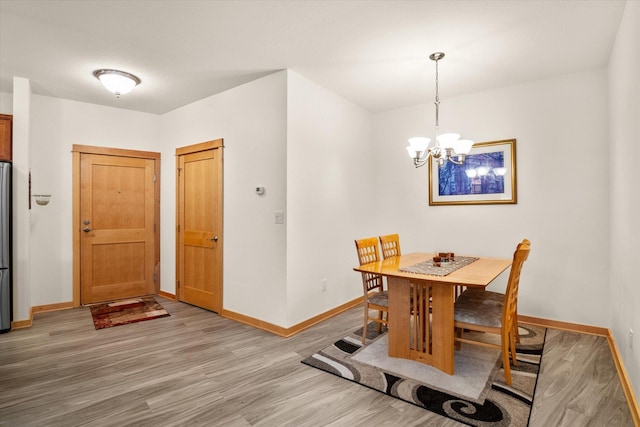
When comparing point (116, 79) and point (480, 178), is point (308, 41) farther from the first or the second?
point (480, 178)

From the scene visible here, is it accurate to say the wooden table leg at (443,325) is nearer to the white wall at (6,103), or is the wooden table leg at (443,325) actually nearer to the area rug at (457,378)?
the area rug at (457,378)

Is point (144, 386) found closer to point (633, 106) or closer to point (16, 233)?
point (16, 233)

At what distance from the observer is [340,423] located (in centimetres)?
198

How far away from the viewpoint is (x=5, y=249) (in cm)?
346

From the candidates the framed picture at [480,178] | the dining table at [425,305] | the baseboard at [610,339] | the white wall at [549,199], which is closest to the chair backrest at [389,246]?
the dining table at [425,305]

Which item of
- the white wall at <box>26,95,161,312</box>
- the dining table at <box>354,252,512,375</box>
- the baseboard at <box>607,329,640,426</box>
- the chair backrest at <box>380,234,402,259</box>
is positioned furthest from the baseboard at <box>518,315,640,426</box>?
the white wall at <box>26,95,161,312</box>

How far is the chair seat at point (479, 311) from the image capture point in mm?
2452

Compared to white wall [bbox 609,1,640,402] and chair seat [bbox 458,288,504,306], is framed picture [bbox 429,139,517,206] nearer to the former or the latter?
white wall [bbox 609,1,640,402]

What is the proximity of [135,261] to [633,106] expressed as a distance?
564 centimetres

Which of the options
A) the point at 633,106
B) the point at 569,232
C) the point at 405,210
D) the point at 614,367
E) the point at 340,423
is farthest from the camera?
the point at 405,210

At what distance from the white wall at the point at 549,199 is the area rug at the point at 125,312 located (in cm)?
370

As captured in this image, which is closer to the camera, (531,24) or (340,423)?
(340,423)

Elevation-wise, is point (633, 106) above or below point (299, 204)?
above

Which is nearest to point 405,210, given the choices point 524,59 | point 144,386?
point 524,59
